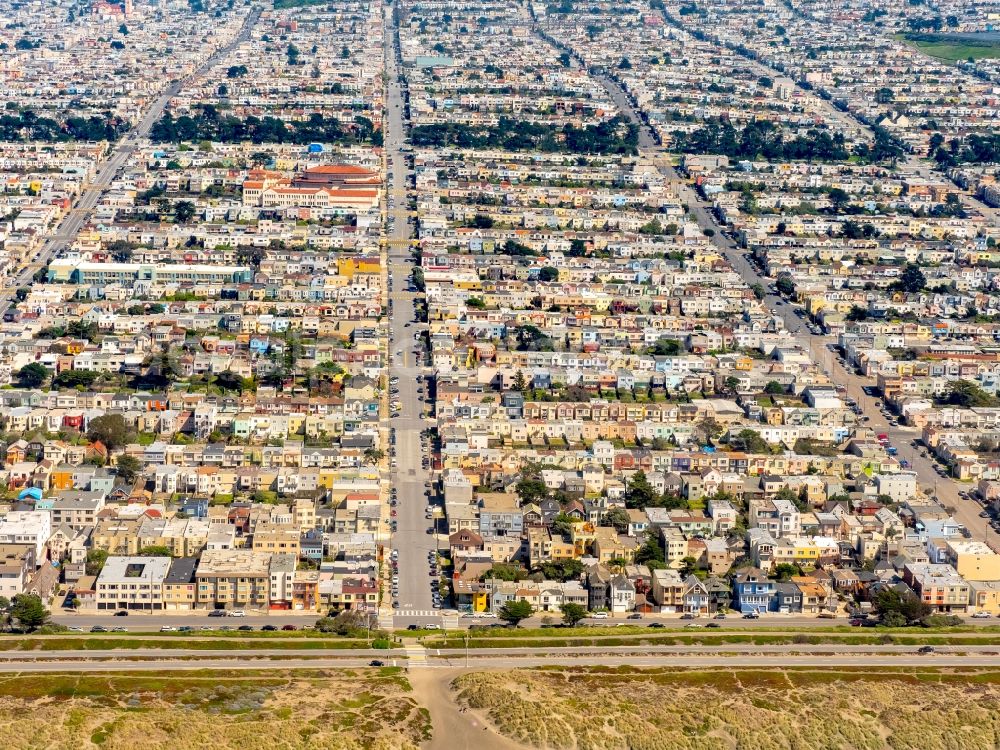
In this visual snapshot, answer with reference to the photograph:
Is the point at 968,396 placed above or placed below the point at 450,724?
above

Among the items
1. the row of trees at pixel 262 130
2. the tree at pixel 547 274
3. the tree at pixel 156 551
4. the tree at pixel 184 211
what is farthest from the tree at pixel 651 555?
the row of trees at pixel 262 130

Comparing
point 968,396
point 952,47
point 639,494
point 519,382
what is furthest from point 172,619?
point 952,47

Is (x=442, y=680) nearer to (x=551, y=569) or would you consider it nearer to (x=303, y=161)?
(x=551, y=569)

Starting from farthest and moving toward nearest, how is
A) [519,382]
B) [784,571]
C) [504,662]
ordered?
[519,382] → [784,571] → [504,662]

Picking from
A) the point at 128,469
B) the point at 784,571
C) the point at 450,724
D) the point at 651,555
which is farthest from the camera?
the point at 128,469

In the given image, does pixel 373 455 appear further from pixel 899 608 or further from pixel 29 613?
pixel 899 608

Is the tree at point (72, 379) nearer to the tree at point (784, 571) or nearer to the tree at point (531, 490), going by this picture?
the tree at point (531, 490)

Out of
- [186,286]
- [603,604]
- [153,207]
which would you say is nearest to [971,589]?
[603,604]
